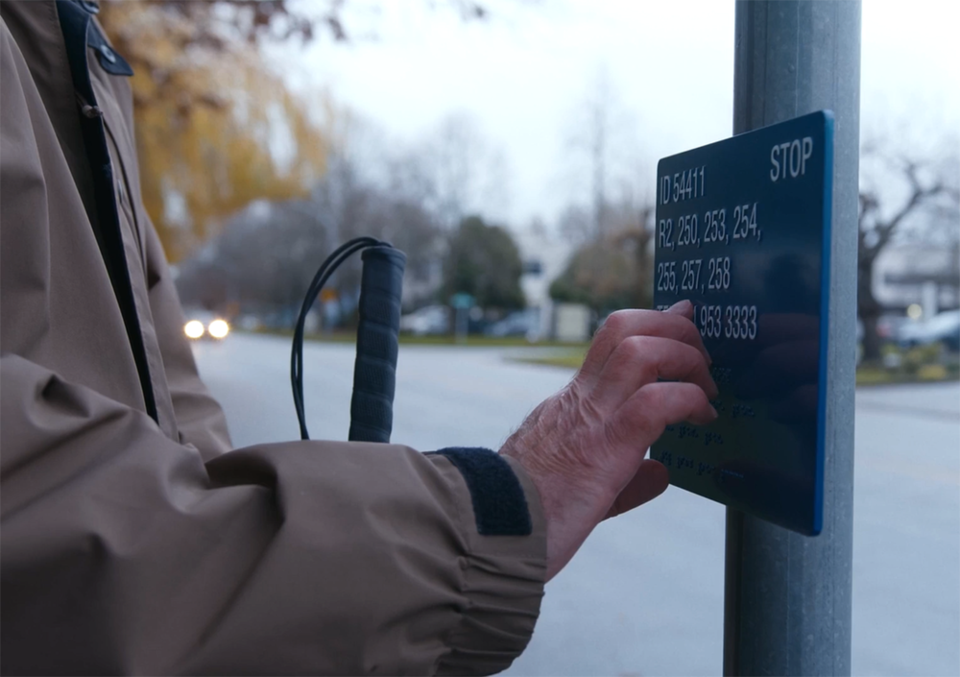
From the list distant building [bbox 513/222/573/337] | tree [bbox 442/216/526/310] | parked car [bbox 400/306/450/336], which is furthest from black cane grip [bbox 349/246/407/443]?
distant building [bbox 513/222/573/337]

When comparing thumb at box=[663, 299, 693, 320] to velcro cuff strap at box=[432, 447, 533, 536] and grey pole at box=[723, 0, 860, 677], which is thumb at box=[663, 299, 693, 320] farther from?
velcro cuff strap at box=[432, 447, 533, 536]

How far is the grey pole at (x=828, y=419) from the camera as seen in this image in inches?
45.7

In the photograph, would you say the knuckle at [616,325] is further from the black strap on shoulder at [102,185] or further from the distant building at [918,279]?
the distant building at [918,279]

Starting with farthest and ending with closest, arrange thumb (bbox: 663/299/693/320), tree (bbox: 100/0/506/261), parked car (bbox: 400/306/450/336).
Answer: parked car (bbox: 400/306/450/336), tree (bbox: 100/0/506/261), thumb (bbox: 663/299/693/320)

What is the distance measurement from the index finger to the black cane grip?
44 centimetres

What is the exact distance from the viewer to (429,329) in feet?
179

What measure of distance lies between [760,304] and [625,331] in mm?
143

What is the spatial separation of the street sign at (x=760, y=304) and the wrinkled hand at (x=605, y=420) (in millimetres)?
49

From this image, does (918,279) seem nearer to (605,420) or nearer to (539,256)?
(539,256)

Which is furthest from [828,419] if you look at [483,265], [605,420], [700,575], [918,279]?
[483,265]

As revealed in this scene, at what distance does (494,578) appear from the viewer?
88 cm

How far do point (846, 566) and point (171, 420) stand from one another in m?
0.90

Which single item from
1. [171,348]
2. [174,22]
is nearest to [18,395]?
[171,348]

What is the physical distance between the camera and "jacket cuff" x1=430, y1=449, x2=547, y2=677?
0.87m
